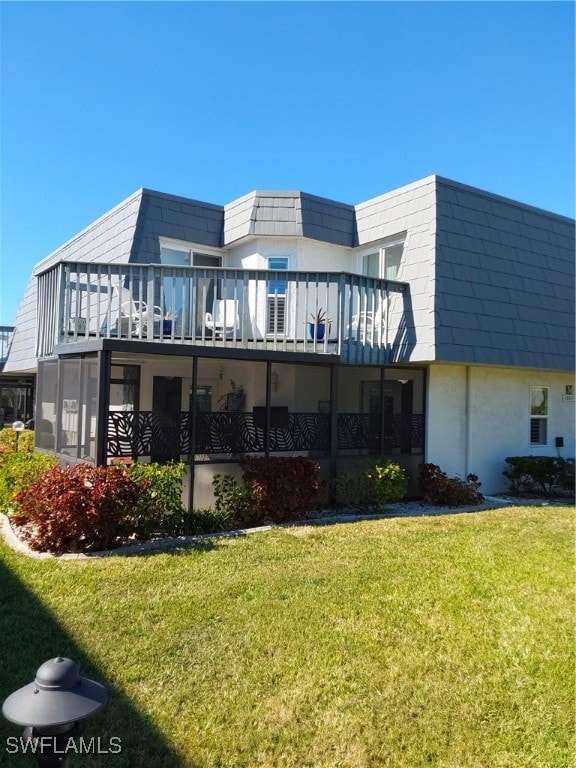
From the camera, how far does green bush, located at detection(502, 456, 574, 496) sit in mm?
12117

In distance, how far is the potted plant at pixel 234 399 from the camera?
12.0 m

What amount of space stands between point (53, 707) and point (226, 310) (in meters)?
8.81

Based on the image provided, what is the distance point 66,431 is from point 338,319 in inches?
201

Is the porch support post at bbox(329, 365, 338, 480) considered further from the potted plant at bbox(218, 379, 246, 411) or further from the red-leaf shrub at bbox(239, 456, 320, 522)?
the potted plant at bbox(218, 379, 246, 411)

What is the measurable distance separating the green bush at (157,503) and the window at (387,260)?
21.8ft

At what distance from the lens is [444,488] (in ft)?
35.7

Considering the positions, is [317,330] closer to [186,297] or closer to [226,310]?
[226,310]

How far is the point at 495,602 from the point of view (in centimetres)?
559

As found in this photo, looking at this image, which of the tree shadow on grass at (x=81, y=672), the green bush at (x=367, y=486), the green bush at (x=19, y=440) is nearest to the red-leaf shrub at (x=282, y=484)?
the green bush at (x=367, y=486)

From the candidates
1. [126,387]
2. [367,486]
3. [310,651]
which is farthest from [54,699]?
[126,387]

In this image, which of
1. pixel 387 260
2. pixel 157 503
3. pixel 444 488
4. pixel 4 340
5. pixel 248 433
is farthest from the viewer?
pixel 4 340

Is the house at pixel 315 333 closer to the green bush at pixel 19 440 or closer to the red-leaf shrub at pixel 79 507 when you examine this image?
the red-leaf shrub at pixel 79 507

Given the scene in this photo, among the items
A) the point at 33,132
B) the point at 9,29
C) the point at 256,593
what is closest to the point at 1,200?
the point at 33,132

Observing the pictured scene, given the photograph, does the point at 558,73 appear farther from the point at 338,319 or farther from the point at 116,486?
the point at 116,486
